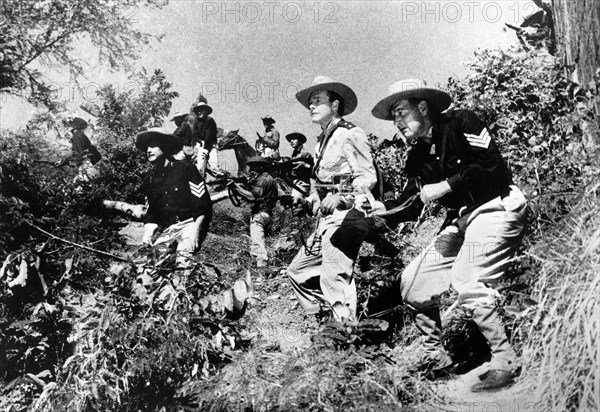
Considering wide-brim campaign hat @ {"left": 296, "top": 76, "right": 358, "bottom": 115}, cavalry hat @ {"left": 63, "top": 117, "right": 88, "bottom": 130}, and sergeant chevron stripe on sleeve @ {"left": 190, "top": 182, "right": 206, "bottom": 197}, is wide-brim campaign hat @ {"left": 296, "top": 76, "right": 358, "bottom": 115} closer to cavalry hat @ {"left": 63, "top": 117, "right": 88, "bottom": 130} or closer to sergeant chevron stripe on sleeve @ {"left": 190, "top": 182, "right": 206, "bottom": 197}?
sergeant chevron stripe on sleeve @ {"left": 190, "top": 182, "right": 206, "bottom": 197}

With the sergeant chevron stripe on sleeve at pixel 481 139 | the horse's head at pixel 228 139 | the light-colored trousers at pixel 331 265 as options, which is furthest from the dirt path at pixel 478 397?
the horse's head at pixel 228 139

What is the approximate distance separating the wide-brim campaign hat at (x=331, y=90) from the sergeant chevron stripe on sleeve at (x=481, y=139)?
919 mm

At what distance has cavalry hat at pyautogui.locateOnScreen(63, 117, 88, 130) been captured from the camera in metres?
4.40

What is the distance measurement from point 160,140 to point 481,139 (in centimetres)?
208

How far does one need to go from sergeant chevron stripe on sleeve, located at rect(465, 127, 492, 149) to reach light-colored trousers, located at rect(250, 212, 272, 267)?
1.46 m

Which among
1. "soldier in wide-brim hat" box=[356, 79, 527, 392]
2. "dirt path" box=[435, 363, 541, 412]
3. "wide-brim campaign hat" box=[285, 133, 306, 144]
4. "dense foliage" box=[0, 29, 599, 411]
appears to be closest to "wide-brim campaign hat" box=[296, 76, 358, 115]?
"wide-brim campaign hat" box=[285, 133, 306, 144]

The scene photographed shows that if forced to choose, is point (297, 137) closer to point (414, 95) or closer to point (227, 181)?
point (227, 181)

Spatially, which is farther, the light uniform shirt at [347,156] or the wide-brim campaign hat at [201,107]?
the wide-brim campaign hat at [201,107]

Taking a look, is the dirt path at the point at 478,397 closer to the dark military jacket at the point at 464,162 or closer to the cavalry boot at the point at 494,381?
the cavalry boot at the point at 494,381

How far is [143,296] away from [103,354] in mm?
363

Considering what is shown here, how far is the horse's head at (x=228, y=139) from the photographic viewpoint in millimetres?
4422

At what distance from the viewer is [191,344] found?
342 cm

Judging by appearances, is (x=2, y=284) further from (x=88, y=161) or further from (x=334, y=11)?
(x=334, y=11)

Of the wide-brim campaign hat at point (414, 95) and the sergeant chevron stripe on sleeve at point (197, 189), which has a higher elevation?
the wide-brim campaign hat at point (414, 95)
